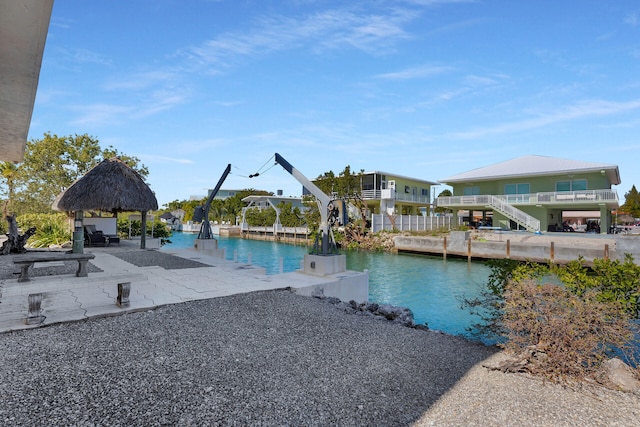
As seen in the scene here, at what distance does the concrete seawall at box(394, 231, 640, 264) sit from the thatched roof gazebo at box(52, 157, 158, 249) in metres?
18.4

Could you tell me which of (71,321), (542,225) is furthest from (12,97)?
(542,225)

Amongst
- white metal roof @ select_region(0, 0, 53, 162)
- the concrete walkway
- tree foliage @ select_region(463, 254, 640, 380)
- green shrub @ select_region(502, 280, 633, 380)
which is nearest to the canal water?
tree foliage @ select_region(463, 254, 640, 380)

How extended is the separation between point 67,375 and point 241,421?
1.94m

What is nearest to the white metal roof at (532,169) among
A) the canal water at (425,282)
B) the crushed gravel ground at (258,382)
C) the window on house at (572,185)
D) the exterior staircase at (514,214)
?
the window on house at (572,185)

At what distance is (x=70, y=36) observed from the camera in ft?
25.6

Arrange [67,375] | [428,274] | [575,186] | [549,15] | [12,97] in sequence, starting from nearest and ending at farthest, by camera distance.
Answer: [67,375] < [12,97] < [549,15] < [428,274] < [575,186]

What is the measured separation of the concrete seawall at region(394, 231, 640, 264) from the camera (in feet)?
52.8

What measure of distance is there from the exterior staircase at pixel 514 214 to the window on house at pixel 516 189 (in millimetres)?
2073

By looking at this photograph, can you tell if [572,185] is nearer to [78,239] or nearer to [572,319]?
[572,319]

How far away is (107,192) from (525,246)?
20.3m

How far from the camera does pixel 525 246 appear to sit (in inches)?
738

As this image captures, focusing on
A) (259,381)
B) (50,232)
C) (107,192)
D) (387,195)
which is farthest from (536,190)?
(50,232)

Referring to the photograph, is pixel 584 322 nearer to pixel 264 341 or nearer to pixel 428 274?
pixel 264 341

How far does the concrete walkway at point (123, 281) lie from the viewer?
17.2ft
